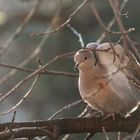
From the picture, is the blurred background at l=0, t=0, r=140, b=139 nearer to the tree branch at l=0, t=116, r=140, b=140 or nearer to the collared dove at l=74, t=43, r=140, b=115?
the collared dove at l=74, t=43, r=140, b=115

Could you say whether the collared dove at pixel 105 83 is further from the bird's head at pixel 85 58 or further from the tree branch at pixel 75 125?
the tree branch at pixel 75 125

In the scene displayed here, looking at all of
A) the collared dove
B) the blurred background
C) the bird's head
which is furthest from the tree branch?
the blurred background

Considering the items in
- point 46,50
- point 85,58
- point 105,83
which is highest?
point 46,50

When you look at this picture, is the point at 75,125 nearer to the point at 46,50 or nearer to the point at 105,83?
the point at 105,83

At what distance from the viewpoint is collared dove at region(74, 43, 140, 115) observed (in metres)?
2.35

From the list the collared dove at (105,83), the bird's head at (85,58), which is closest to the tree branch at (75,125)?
the collared dove at (105,83)

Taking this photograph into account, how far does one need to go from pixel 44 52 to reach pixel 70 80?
0.30 meters

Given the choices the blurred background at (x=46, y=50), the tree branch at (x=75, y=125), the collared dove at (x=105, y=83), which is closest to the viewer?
the tree branch at (x=75, y=125)

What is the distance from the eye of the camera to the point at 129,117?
226cm

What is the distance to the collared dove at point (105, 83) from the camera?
2348 mm

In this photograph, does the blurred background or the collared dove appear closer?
the collared dove

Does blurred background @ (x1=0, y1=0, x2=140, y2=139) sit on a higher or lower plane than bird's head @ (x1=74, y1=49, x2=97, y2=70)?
higher

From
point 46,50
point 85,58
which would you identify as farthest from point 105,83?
point 46,50

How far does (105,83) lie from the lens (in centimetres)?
233
